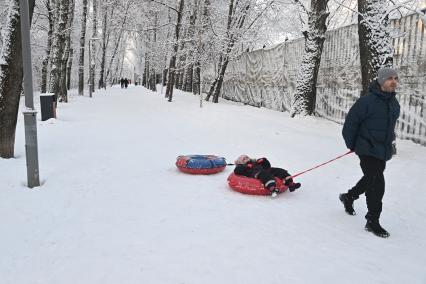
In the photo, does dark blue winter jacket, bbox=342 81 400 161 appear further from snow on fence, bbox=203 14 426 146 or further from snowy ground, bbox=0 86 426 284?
snow on fence, bbox=203 14 426 146

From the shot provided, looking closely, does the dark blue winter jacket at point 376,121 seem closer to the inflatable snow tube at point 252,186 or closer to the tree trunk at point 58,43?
the inflatable snow tube at point 252,186

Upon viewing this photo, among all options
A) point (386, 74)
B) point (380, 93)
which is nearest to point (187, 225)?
point (380, 93)

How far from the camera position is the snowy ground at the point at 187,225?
3.47m

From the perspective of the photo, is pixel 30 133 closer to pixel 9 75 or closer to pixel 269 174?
pixel 9 75

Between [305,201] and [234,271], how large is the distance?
245 centimetres

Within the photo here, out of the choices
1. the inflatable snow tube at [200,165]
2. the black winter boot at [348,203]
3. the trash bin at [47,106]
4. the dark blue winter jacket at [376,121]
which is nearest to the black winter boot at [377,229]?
the black winter boot at [348,203]

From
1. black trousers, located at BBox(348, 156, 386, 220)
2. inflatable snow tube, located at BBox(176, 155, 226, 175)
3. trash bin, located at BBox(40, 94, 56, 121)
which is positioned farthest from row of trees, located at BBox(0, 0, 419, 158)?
black trousers, located at BBox(348, 156, 386, 220)

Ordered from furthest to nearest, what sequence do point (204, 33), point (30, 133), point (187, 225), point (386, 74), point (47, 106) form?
point (204, 33)
point (47, 106)
point (30, 133)
point (187, 225)
point (386, 74)

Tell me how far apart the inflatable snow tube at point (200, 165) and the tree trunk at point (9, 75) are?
2.94 metres

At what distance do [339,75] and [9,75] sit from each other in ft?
33.2

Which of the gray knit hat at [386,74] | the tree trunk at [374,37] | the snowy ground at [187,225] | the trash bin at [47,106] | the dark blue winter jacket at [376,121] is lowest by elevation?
the snowy ground at [187,225]

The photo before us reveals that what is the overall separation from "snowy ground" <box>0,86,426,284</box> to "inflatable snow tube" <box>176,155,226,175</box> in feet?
0.51

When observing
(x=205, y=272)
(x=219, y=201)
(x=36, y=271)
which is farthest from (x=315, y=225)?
(x=36, y=271)

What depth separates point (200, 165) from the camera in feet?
22.0
